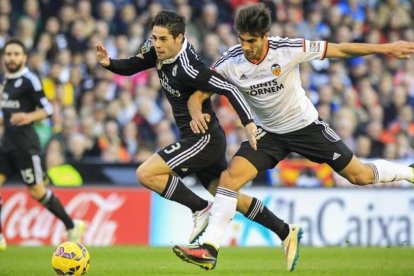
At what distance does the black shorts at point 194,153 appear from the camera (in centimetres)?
984

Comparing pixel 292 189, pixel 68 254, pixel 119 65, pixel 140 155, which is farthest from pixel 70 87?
pixel 68 254

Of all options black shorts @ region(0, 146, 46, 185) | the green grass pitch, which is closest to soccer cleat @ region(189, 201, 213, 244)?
the green grass pitch

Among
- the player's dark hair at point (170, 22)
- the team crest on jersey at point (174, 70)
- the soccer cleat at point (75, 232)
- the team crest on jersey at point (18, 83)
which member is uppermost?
the player's dark hair at point (170, 22)

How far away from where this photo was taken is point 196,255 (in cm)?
880

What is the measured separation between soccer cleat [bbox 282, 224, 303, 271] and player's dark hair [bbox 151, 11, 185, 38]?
229cm

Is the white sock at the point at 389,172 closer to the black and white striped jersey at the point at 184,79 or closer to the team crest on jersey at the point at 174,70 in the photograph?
the black and white striped jersey at the point at 184,79

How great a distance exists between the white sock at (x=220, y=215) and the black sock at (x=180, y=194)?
773mm

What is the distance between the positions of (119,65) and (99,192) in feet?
16.0

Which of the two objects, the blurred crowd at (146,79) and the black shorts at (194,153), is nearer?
the black shorts at (194,153)

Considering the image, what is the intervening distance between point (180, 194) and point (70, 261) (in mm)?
1660

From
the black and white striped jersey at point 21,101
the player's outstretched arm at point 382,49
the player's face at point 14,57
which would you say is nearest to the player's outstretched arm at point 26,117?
the black and white striped jersey at point 21,101

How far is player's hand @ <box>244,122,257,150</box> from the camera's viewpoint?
356 inches

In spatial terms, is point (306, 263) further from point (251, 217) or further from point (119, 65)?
point (119, 65)

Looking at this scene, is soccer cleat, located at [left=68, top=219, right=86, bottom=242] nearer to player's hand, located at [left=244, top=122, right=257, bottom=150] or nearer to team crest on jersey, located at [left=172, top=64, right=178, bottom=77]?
team crest on jersey, located at [left=172, top=64, right=178, bottom=77]
